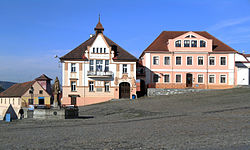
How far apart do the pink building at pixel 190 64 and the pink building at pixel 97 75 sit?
357 cm

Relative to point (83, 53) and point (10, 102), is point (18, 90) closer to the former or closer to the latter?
point (10, 102)

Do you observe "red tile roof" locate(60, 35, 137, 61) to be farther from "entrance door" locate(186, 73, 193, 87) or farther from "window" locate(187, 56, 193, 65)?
"entrance door" locate(186, 73, 193, 87)

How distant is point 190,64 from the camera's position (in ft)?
151

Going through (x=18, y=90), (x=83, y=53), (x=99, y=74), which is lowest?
(x=18, y=90)

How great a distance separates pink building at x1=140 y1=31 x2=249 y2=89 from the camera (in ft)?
150

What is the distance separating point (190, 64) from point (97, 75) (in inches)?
563

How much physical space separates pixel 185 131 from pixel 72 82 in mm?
32038

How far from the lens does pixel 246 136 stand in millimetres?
11297

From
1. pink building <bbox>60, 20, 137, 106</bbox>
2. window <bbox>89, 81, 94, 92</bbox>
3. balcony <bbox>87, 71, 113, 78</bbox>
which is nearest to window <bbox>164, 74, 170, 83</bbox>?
pink building <bbox>60, 20, 137, 106</bbox>

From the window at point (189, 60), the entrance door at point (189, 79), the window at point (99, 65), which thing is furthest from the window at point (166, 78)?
the window at point (99, 65)

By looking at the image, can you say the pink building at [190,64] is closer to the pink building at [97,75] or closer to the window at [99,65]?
the pink building at [97,75]

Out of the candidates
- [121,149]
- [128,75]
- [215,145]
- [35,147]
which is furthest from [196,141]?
[128,75]

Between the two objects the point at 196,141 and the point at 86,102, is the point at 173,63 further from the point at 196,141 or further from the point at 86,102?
the point at 196,141

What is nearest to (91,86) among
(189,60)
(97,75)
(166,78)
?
(97,75)
